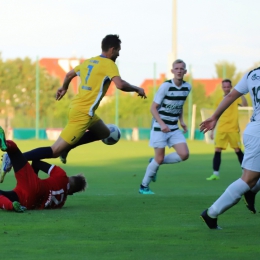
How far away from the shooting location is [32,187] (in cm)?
846

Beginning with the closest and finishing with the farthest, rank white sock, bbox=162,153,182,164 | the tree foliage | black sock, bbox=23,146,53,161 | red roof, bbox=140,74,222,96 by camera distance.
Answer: black sock, bbox=23,146,53,161, white sock, bbox=162,153,182,164, red roof, bbox=140,74,222,96, the tree foliage

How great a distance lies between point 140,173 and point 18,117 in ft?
95.5

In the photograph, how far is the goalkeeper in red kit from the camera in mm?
8461

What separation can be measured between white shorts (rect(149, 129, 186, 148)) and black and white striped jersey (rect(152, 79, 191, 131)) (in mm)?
84

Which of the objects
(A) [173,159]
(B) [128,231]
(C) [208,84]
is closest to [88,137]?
(A) [173,159]

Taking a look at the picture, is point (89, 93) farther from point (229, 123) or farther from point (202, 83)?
point (202, 83)

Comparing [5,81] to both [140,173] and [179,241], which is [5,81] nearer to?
[140,173]

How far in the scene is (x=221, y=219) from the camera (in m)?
8.34

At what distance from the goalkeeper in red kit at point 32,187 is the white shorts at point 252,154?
2487mm

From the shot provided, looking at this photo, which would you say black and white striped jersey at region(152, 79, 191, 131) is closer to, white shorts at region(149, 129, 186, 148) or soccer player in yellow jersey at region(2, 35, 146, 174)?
white shorts at region(149, 129, 186, 148)

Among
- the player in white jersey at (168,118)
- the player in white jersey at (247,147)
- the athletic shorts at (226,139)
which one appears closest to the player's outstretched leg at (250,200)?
the player in white jersey at (247,147)

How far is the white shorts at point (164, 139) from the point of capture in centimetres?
1236

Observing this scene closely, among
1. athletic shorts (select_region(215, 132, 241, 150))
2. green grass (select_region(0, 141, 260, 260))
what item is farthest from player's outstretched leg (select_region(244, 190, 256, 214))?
athletic shorts (select_region(215, 132, 241, 150))

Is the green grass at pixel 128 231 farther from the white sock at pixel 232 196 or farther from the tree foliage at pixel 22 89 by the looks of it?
the tree foliage at pixel 22 89
